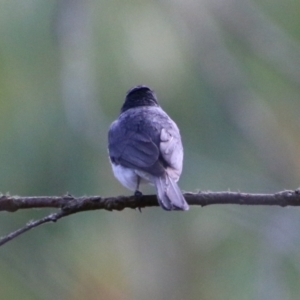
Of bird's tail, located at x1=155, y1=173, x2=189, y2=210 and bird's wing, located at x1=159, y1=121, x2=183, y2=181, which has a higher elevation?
bird's wing, located at x1=159, y1=121, x2=183, y2=181

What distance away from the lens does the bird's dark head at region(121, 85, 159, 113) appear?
3.81m

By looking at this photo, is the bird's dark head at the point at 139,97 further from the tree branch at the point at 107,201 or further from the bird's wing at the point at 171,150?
the tree branch at the point at 107,201

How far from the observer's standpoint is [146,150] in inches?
123

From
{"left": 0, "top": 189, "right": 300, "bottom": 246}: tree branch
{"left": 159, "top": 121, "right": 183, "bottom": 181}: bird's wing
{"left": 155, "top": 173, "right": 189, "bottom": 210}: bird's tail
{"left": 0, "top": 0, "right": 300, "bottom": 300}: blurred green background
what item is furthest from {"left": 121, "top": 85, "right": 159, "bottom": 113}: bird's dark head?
{"left": 0, "top": 189, "right": 300, "bottom": 246}: tree branch

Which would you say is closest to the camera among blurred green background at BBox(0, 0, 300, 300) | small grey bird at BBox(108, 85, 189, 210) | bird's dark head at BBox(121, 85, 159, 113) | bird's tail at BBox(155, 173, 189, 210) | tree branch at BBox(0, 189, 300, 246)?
tree branch at BBox(0, 189, 300, 246)

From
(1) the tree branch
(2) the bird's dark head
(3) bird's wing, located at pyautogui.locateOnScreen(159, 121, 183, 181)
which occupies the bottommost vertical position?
(1) the tree branch

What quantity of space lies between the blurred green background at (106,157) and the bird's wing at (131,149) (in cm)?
23

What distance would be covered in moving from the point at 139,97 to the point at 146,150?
0.83 m

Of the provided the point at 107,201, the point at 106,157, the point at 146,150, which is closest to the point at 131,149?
the point at 146,150

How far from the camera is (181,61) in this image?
4.11 meters

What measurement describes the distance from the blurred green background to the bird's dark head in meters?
0.07

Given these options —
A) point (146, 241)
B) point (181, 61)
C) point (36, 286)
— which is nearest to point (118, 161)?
point (146, 241)

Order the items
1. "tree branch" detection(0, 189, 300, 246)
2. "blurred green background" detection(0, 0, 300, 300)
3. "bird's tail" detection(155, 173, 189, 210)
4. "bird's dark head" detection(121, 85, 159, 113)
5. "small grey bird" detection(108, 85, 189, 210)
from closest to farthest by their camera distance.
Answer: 1. "tree branch" detection(0, 189, 300, 246)
2. "bird's tail" detection(155, 173, 189, 210)
3. "small grey bird" detection(108, 85, 189, 210)
4. "blurred green background" detection(0, 0, 300, 300)
5. "bird's dark head" detection(121, 85, 159, 113)

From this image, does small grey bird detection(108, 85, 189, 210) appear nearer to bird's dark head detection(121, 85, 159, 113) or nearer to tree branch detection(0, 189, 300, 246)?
bird's dark head detection(121, 85, 159, 113)
